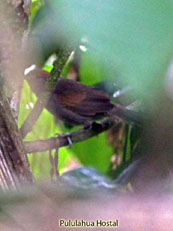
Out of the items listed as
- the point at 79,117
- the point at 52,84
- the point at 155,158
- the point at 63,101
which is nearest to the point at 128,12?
the point at 155,158

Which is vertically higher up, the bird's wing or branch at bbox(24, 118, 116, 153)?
branch at bbox(24, 118, 116, 153)

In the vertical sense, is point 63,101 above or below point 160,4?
below

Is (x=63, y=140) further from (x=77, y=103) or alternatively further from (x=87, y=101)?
(x=77, y=103)

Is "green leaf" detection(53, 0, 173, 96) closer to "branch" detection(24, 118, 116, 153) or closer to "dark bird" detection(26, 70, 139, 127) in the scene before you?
"branch" detection(24, 118, 116, 153)

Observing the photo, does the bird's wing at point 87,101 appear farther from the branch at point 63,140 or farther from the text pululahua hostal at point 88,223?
the text pululahua hostal at point 88,223

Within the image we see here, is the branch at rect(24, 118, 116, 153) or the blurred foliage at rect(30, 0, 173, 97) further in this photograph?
the branch at rect(24, 118, 116, 153)

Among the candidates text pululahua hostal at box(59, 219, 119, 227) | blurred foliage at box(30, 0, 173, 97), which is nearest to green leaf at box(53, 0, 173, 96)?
blurred foliage at box(30, 0, 173, 97)

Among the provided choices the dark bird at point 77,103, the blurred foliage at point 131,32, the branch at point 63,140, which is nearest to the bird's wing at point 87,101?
the dark bird at point 77,103

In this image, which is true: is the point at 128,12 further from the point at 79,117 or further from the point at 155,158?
the point at 79,117

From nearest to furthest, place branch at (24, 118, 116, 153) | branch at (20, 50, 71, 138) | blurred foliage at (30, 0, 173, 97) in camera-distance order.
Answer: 1. blurred foliage at (30, 0, 173, 97)
2. branch at (20, 50, 71, 138)
3. branch at (24, 118, 116, 153)
